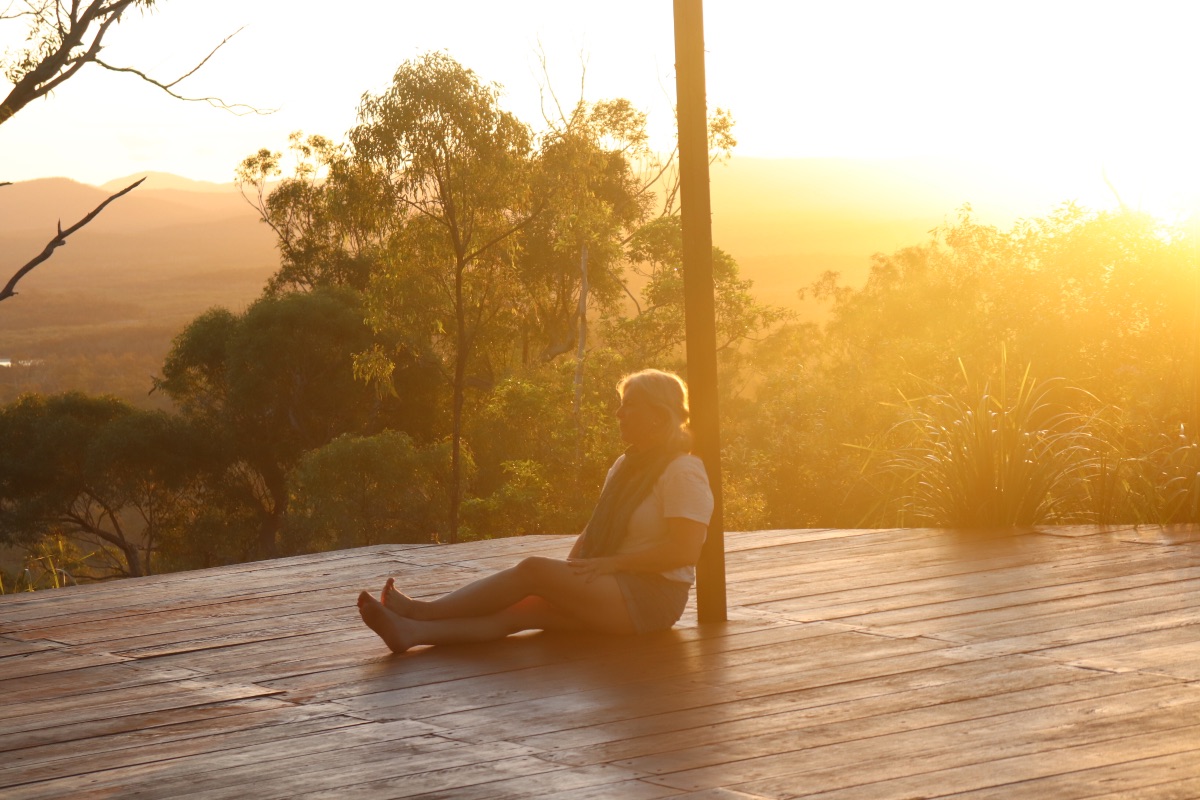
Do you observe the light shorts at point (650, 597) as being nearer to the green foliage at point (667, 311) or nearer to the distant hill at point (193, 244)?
the distant hill at point (193, 244)

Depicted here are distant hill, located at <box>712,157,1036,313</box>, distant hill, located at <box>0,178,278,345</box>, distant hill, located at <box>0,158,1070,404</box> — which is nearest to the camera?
distant hill, located at <box>0,158,1070,404</box>

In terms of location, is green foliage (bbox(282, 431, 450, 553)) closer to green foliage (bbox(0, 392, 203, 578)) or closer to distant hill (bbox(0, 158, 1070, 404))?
green foliage (bbox(0, 392, 203, 578))

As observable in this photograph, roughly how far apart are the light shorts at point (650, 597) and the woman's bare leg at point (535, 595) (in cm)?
2

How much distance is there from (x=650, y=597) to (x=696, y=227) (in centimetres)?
122

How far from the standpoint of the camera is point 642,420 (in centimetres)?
428

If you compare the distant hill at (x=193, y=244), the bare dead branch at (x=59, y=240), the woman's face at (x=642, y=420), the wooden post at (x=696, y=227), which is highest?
the distant hill at (x=193, y=244)

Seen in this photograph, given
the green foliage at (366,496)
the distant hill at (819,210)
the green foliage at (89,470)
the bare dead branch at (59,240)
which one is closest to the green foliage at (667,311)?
the green foliage at (366,496)

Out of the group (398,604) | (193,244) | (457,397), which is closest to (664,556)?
(398,604)

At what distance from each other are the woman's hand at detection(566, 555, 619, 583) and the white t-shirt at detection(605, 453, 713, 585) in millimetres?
66

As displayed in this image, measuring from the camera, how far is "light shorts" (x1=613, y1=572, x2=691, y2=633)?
4.32 metres

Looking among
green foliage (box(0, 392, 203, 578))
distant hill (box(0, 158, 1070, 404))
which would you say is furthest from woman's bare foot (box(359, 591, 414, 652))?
green foliage (box(0, 392, 203, 578))

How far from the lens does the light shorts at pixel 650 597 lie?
4.32 m

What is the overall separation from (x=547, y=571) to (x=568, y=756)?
121 centimetres

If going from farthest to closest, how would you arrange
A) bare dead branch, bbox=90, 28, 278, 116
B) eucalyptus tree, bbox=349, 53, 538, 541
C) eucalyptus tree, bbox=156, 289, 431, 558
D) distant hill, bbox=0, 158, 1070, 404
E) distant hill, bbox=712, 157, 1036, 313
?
distant hill, bbox=712, 157, 1036, 313
distant hill, bbox=0, 158, 1070, 404
eucalyptus tree, bbox=156, 289, 431, 558
eucalyptus tree, bbox=349, 53, 538, 541
bare dead branch, bbox=90, 28, 278, 116
